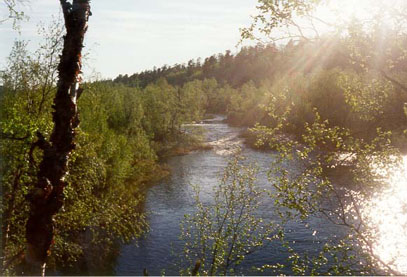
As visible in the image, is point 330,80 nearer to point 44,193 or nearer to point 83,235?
point 83,235

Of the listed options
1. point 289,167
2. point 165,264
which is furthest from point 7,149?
point 289,167

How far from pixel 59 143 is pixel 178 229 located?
24.9 m

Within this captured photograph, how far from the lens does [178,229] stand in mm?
29750

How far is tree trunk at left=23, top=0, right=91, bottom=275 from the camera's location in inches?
224

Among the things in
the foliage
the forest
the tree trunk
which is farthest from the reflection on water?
the tree trunk

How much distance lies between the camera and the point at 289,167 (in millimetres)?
41312

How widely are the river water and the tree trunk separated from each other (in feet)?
40.9

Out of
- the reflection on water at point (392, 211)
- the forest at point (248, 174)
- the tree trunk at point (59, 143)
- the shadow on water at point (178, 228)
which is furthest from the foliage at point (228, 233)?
the tree trunk at point (59, 143)

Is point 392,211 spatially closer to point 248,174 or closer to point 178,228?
point 248,174

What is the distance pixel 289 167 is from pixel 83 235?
75.5ft

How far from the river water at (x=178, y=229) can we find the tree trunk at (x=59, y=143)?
12476 millimetres

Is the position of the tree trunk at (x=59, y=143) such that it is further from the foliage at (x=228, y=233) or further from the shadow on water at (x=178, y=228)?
the shadow on water at (x=178, y=228)

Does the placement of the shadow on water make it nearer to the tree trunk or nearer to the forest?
the forest

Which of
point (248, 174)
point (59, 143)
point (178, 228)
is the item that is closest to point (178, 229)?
point (178, 228)
